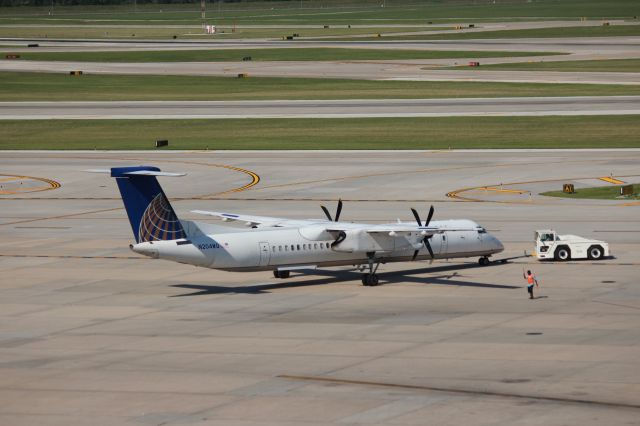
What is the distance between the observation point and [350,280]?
59.8 metres

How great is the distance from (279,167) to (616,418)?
68.1m

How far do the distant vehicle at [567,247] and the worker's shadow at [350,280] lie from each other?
3.55 m

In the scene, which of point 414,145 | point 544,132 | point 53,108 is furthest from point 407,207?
point 53,108

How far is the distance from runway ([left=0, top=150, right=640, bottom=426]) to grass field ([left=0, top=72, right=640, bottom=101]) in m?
62.6

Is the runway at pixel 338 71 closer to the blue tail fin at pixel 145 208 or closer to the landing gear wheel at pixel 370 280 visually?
the landing gear wheel at pixel 370 280

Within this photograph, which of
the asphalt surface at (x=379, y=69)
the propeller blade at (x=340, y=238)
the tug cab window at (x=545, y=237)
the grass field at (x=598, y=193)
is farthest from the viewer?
the asphalt surface at (x=379, y=69)

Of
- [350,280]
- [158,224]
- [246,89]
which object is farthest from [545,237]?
[246,89]

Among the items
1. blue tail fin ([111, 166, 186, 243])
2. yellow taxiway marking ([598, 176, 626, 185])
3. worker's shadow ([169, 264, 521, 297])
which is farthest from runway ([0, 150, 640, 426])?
yellow taxiway marking ([598, 176, 626, 185])

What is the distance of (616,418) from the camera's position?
3475 centimetres

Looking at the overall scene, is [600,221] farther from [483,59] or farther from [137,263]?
[483,59]

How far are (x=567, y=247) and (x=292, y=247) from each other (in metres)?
15.0

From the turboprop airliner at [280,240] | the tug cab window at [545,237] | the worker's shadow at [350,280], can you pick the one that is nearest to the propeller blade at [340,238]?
the turboprop airliner at [280,240]

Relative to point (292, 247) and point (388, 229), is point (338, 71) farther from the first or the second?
point (292, 247)

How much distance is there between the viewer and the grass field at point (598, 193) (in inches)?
3260
